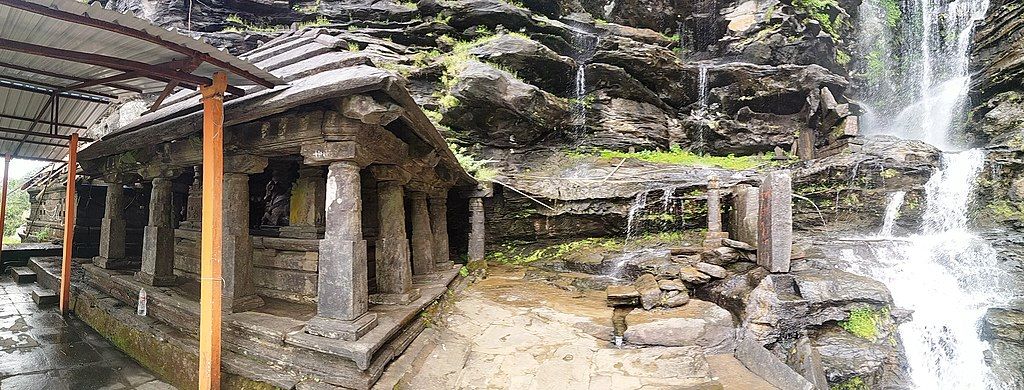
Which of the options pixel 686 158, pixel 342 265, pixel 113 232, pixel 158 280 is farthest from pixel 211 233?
pixel 686 158

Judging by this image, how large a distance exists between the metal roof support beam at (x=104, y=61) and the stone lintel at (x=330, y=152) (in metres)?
1.08

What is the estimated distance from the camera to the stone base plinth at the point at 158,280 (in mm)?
6438

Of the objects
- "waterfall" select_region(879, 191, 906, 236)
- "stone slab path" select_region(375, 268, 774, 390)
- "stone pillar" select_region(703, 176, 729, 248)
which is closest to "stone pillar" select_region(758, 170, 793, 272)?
"stone pillar" select_region(703, 176, 729, 248)

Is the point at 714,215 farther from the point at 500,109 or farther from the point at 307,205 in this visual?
the point at 307,205

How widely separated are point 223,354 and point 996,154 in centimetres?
1955

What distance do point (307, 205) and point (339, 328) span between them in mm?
2240

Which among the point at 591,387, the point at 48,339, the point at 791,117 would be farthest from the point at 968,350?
the point at 48,339

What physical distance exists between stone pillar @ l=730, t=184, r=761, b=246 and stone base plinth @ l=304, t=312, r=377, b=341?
24.3 ft

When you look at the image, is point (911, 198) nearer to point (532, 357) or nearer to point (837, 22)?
point (837, 22)

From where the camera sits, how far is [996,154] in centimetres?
1274

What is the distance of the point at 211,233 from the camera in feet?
12.1

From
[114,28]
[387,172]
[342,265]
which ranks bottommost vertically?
[342,265]

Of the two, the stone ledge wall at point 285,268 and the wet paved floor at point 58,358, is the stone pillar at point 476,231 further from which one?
the wet paved floor at point 58,358

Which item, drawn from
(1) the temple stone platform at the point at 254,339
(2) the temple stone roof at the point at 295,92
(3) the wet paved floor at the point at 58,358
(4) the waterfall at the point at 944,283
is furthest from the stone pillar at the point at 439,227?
(4) the waterfall at the point at 944,283
